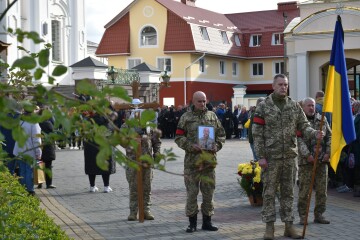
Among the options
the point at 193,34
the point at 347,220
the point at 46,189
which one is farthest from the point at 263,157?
the point at 193,34

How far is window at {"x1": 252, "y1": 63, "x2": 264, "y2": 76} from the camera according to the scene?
219 feet

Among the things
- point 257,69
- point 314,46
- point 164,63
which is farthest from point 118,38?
point 314,46

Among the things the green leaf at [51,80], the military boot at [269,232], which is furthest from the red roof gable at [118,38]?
the green leaf at [51,80]

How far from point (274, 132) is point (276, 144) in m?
0.14

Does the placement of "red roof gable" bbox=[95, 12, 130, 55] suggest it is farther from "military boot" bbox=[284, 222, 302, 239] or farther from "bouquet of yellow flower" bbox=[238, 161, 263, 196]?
"military boot" bbox=[284, 222, 302, 239]

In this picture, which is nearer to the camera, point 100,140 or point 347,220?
point 100,140

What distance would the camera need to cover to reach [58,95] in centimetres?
280

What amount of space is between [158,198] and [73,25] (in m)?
35.6

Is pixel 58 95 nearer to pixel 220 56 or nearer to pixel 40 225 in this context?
pixel 40 225

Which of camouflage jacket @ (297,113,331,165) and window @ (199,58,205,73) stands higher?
window @ (199,58,205,73)

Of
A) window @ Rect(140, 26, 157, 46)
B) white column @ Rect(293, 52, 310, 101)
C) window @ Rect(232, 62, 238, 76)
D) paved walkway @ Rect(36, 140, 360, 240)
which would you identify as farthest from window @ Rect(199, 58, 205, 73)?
paved walkway @ Rect(36, 140, 360, 240)

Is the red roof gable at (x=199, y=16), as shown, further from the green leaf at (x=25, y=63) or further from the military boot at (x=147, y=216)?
the green leaf at (x=25, y=63)

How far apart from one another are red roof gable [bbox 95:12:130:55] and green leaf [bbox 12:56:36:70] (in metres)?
58.4

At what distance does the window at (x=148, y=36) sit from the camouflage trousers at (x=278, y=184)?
51.9 m
